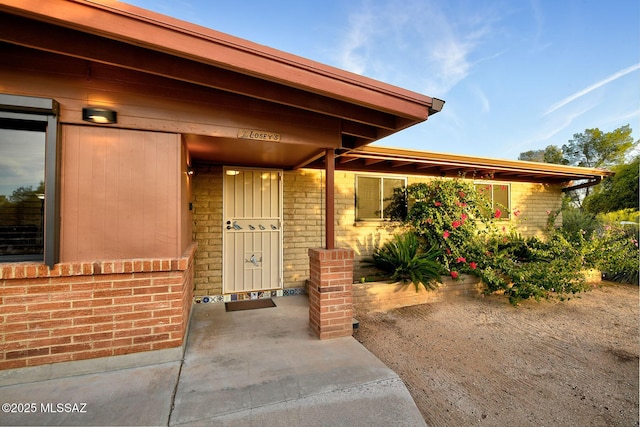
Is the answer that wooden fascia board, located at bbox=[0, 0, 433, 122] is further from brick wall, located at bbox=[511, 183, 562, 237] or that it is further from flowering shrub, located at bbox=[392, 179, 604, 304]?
brick wall, located at bbox=[511, 183, 562, 237]

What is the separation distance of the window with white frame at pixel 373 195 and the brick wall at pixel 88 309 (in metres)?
3.85

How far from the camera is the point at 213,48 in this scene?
211 cm

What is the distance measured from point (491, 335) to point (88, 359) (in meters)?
4.44

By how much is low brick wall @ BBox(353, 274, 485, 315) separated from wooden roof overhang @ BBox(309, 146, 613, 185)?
2.22 m

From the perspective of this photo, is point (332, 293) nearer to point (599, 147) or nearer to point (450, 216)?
point (450, 216)

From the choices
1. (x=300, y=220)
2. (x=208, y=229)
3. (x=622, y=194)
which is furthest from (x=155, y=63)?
(x=622, y=194)

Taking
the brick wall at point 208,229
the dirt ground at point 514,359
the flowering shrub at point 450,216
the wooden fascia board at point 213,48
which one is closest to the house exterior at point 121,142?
the wooden fascia board at point 213,48

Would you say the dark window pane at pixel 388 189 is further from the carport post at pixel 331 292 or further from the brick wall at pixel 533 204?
the brick wall at pixel 533 204

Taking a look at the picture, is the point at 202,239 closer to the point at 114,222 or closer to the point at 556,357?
the point at 114,222

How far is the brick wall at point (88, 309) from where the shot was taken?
225 cm

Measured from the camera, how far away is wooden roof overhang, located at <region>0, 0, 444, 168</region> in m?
1.82

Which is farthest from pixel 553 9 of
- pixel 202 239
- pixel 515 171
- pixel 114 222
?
pixel 114 222

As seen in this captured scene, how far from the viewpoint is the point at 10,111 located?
7.20ft

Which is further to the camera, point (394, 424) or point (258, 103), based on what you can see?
point (258, 103)
